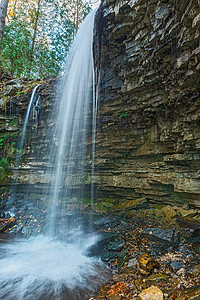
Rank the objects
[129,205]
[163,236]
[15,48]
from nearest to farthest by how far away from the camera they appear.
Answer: [163,236] → [129,205] → [15,48]

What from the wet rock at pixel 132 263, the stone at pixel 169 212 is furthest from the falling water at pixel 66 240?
the stone at pixel 169 212

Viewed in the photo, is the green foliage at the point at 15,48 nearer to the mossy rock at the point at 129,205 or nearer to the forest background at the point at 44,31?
the forest background at the point at 44,31

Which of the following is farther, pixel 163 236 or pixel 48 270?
pixel 163 236

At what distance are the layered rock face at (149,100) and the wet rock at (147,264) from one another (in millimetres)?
2826

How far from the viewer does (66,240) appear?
5.33 m

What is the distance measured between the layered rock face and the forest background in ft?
25.9

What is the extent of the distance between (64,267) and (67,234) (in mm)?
1852

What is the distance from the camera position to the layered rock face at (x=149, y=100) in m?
4.42

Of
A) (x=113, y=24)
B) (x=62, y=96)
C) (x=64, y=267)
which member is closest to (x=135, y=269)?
(x=64, y=267)

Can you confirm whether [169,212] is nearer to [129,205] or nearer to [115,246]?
[129,205]

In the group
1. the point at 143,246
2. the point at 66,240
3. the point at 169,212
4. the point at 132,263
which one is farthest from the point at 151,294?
the point at 66,240

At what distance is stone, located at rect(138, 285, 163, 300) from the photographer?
233 centimetres

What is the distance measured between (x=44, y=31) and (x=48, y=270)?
16.9m

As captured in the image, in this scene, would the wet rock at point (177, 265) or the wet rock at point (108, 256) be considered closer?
the wet rock at point (177, 265)
